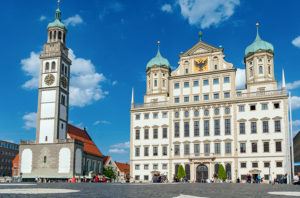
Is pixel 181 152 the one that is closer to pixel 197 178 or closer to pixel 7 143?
pixel 197 178

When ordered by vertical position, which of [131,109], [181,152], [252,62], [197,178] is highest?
[252,62]

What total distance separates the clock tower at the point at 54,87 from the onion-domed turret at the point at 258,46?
37.9 meters

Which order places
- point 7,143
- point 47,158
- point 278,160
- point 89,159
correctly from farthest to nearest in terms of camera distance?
1. point 7,143
2. point 89,159
3. point 47,158
4. point 278,160

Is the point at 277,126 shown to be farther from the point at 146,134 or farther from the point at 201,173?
the point at 146,134

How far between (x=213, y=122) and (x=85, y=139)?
40446 mm

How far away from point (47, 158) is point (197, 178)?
29691mm

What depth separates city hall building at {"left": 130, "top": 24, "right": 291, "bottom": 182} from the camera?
229ft

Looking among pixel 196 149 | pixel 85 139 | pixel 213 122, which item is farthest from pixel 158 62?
pixel 85 139

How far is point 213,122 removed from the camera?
74250mm

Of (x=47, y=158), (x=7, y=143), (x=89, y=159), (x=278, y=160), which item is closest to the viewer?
(x=278, y=160)

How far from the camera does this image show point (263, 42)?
7656 cm

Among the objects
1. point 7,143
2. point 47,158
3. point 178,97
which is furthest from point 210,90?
point 7,143

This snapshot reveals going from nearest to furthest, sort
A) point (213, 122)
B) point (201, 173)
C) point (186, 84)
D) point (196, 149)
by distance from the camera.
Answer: point (201, 173)
point (213, 122)
point (196, 149)
point (186, 84)

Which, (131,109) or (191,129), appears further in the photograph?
(131,109)
